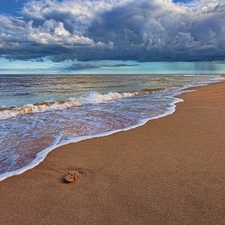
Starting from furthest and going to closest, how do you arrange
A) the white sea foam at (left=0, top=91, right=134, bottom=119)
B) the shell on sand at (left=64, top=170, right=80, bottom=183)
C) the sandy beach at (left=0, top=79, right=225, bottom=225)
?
the white sea foam at (left=0, top=91, right=134, bottom=119), the shell on sand at (left=64, top=170, right=80, bottom=183), the sandy beach at (left=0, top=79, right=225, bottom=225)

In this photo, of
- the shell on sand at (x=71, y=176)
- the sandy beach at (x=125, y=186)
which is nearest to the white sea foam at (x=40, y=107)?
the sandy beach at (x=125, y=186)

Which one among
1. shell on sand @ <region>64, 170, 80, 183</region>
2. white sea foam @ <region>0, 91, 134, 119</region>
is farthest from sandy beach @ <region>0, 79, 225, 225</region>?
white sea foam @ <region>0, 91, 134, 119</region>

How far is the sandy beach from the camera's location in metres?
2.30

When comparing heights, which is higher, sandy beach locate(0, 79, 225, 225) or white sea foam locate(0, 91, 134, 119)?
sandy beach locate(0, 79, 225, 225)

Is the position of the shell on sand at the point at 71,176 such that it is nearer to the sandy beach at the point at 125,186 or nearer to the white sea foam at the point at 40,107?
the sandy beach at the point at 125,186

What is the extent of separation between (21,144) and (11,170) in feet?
5.05

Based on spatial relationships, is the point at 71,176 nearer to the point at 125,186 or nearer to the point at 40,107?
the point at 125,186

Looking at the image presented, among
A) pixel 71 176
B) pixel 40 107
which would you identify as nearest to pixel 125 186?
pixel 71 176

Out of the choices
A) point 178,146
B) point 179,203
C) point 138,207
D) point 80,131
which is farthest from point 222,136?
point 80,131

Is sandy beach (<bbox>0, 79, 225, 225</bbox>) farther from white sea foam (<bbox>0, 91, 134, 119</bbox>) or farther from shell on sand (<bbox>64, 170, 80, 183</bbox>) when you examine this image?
white sea foam (<bbox>0, 91, 134, 119</bbox>)

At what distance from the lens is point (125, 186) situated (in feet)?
9.49

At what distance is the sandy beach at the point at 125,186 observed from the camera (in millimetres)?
2303

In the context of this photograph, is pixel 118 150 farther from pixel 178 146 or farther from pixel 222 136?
pixel 222 136

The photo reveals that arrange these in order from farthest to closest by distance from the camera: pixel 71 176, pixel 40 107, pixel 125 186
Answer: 1. pixel 40 107
2. pixel 71 176
3. pixel 125 186
